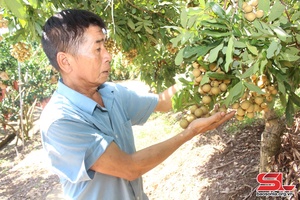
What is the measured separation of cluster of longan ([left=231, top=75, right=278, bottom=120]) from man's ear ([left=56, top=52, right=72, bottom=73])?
66 centimetres

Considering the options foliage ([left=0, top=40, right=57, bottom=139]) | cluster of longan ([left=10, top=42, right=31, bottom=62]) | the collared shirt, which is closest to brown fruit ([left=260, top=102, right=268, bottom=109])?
the collared shirt

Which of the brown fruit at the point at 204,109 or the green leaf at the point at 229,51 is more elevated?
the green leaf at the point at 229,51

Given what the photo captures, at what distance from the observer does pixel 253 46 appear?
3.13 feet

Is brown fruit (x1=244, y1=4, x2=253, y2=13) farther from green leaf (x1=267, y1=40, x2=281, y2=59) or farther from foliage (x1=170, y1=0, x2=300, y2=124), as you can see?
green leaf (x1=267, y1=40, x2=281, y2=59)

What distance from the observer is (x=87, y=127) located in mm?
1235

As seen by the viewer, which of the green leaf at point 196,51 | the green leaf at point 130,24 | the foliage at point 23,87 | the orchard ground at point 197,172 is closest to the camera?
the green leaf at point 196,51

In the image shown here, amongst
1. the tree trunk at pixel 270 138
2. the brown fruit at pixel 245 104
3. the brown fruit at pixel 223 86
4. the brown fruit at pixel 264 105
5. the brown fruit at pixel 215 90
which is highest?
the brown fruit at pixel 223 86

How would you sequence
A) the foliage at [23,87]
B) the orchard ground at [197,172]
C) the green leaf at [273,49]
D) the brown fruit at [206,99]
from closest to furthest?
the green leaf at [273,49] < the brown fruit at [206,99] < the orchard ground at [197,172] < the foliage at [23,87]

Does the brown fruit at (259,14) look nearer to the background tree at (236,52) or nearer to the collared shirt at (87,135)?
the background tree at (236,52)

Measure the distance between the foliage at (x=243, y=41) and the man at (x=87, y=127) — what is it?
0.21 meters

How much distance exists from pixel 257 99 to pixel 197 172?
7.71ft

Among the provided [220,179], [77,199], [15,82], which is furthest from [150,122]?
[77,199]

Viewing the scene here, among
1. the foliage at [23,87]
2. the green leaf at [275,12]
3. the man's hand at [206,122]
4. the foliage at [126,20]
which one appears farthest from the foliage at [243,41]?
the foliage at [23,87]

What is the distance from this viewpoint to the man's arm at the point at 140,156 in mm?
1209
